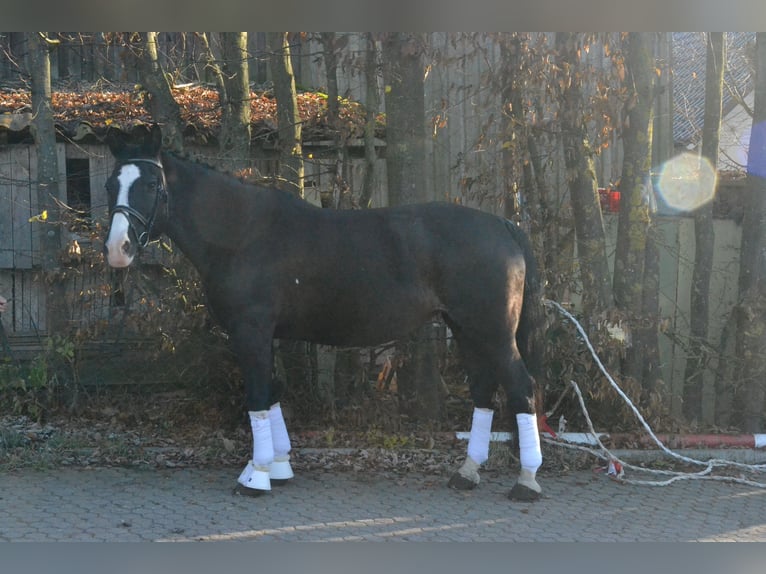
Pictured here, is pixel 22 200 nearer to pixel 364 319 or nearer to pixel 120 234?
pixel 120 234

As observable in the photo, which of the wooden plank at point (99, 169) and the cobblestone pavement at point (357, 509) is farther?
the wooden plank at point (99, 169)

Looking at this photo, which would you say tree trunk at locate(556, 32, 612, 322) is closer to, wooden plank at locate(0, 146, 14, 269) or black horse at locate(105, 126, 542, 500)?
black horse at locate(105, 126, 542, 500)

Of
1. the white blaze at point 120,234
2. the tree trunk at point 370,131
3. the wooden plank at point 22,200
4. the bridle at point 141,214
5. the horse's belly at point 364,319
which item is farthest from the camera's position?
the wooden plank at point 22,200

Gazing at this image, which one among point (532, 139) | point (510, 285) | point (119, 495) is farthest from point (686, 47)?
point (119, 495)

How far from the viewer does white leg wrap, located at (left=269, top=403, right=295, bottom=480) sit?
6039 mm

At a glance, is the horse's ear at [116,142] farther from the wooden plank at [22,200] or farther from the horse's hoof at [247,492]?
the wooden plank at [22,200]

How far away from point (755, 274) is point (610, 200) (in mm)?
1609

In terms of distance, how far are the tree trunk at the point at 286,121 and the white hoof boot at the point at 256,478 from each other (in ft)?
8.88

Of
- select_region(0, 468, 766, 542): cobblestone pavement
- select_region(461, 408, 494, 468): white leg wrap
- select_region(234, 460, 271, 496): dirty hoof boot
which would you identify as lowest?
select_region(0, 468, 766, 542): cobblestone pavement

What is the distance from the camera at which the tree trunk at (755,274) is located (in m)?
7.41

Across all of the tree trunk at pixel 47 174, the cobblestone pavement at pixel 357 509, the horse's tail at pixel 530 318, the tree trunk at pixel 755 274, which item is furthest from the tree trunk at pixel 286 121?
the tree trunk at pixel 755 274

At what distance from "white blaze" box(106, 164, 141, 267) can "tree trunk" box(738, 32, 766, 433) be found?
5.39 metres

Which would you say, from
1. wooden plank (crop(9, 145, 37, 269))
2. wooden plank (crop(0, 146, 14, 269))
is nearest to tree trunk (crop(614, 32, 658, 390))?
wooden plank (crop(9, 145, 37, 269))

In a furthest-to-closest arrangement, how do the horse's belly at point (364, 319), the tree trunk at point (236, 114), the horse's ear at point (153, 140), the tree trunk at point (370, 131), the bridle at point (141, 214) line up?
the tree trunk at point (236, 114)
the tree trunk at point (370, 131)
the horse's belly at point (364, 319)
the horse's ear at point (153, 140)
the bridle at point (141, 214)
